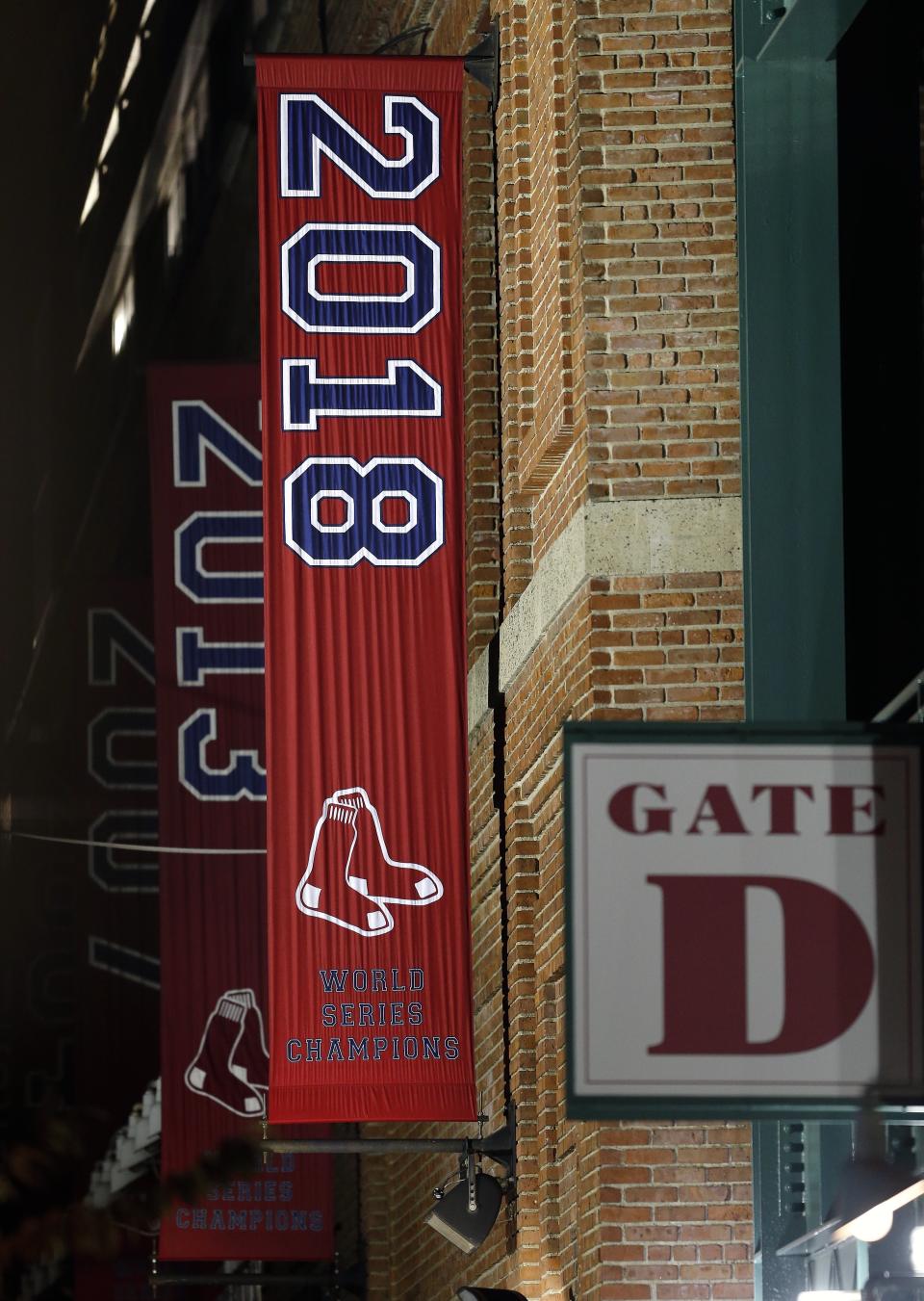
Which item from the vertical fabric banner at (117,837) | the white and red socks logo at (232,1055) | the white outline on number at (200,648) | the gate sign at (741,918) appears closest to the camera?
the gate sign at (741,918)

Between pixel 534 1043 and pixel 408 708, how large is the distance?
2.05m

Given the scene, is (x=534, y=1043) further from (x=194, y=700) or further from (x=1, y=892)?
(x=1, y=892)

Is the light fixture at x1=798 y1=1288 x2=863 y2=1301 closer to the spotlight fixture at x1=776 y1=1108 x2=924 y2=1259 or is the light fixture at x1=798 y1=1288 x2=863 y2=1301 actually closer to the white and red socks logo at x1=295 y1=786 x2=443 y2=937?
the spotlight fixture at x1=776 y1=1108 x2=924 y2=1259

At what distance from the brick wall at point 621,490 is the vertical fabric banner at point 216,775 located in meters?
4.06

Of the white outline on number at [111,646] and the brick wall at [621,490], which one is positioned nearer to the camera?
the brick wall at [621,490]

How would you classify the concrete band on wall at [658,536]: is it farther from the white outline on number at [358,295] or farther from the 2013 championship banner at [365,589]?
the white outline on number at [358,295]

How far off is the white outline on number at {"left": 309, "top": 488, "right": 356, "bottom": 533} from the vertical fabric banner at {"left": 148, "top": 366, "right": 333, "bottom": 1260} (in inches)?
196

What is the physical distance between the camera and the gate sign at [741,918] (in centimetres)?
608

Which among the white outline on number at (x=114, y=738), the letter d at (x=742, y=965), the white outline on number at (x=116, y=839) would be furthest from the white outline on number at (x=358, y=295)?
the white outline on number at (x=114, y=738)

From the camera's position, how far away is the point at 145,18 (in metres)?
34.3

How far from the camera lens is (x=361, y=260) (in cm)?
1202

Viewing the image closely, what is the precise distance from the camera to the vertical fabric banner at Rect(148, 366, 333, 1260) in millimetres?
16141

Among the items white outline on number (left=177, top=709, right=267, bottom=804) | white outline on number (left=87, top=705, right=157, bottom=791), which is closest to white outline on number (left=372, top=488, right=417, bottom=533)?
white outline on number (left=177, top=709, right=267, bottom=804)

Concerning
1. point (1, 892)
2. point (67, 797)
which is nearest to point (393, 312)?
point (67, 797)
